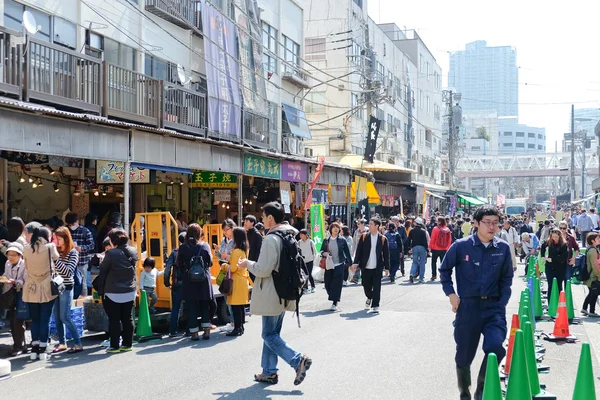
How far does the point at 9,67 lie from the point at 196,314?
5.64 m

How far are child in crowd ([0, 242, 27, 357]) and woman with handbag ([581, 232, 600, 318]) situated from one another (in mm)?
9781

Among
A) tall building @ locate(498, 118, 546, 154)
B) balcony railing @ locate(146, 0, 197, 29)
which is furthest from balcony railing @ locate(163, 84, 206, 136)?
tall building @ locate(498, 118, 546, 154)

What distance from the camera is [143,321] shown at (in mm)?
10273

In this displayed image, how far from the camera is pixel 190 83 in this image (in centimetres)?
2142

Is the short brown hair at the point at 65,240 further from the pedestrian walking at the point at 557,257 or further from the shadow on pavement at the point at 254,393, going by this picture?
the pedestrian walking at the point at 557,257

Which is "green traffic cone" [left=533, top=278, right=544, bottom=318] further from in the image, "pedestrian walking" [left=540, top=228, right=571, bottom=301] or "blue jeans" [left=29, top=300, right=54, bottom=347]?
"blue jeans" [left=29, top=300, right=54, bottom=347]

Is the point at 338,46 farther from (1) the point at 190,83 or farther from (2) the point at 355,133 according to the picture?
(1) the point at 190,83

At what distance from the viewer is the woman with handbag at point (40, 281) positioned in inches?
346

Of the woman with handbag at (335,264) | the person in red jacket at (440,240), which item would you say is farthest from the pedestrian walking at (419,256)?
the woman with handbag at (335,264)

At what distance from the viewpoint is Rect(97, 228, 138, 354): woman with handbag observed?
29.9ft

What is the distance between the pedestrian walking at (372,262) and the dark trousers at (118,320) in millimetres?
5407

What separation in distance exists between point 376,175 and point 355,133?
6.67 m

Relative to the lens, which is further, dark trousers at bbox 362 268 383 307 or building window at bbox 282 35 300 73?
building window at bbox 282 35 300 73

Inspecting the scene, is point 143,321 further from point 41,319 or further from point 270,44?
point 270,44
